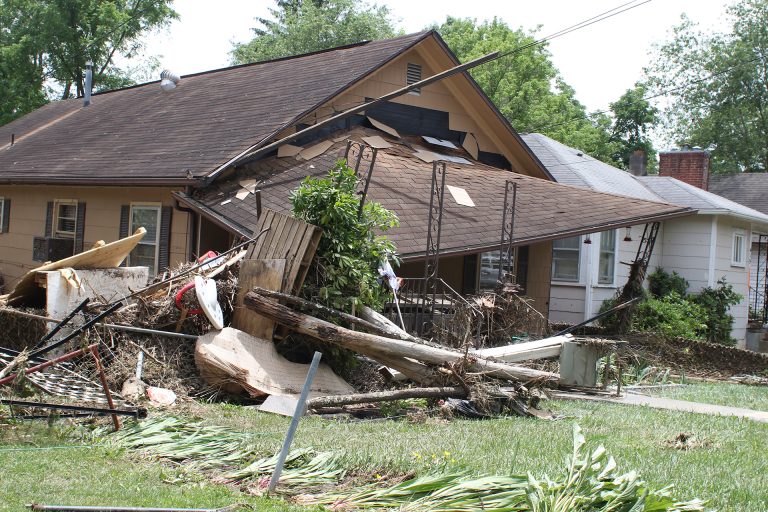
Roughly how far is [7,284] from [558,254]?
1331 centimetres

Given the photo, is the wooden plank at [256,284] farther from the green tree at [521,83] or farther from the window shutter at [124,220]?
Result: the green tree at [521,83]

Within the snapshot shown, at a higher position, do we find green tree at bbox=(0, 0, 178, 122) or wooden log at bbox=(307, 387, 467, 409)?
green tree at bbox=(0, 0, 178, 122)

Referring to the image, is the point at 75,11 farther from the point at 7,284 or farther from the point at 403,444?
the point at 403,444

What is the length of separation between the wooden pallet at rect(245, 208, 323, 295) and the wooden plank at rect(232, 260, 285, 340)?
0.41 feet

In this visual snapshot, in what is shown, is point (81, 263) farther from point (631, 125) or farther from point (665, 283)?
point (631, 125)

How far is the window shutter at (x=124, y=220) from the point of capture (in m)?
17.4

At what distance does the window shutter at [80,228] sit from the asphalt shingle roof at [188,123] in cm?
80

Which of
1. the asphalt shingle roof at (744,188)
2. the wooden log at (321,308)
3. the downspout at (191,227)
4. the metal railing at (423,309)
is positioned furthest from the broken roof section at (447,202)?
the asphalt shingle roof at (744,188)

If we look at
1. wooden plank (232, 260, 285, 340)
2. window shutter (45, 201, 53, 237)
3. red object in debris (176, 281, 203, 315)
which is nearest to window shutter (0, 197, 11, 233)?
window shutter (45, 201, 53, 237)

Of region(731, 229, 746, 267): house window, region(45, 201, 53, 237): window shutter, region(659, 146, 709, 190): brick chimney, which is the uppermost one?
region(659, 146, 709, 190): brick chimney

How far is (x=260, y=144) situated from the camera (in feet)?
51.8

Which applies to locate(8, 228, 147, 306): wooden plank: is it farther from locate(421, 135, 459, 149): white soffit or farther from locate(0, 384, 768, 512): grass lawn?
locate(421, 135, 459, 149): white soffit

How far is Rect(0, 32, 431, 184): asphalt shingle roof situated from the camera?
16.5 metres

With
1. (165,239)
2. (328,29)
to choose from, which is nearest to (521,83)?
(328,29)
